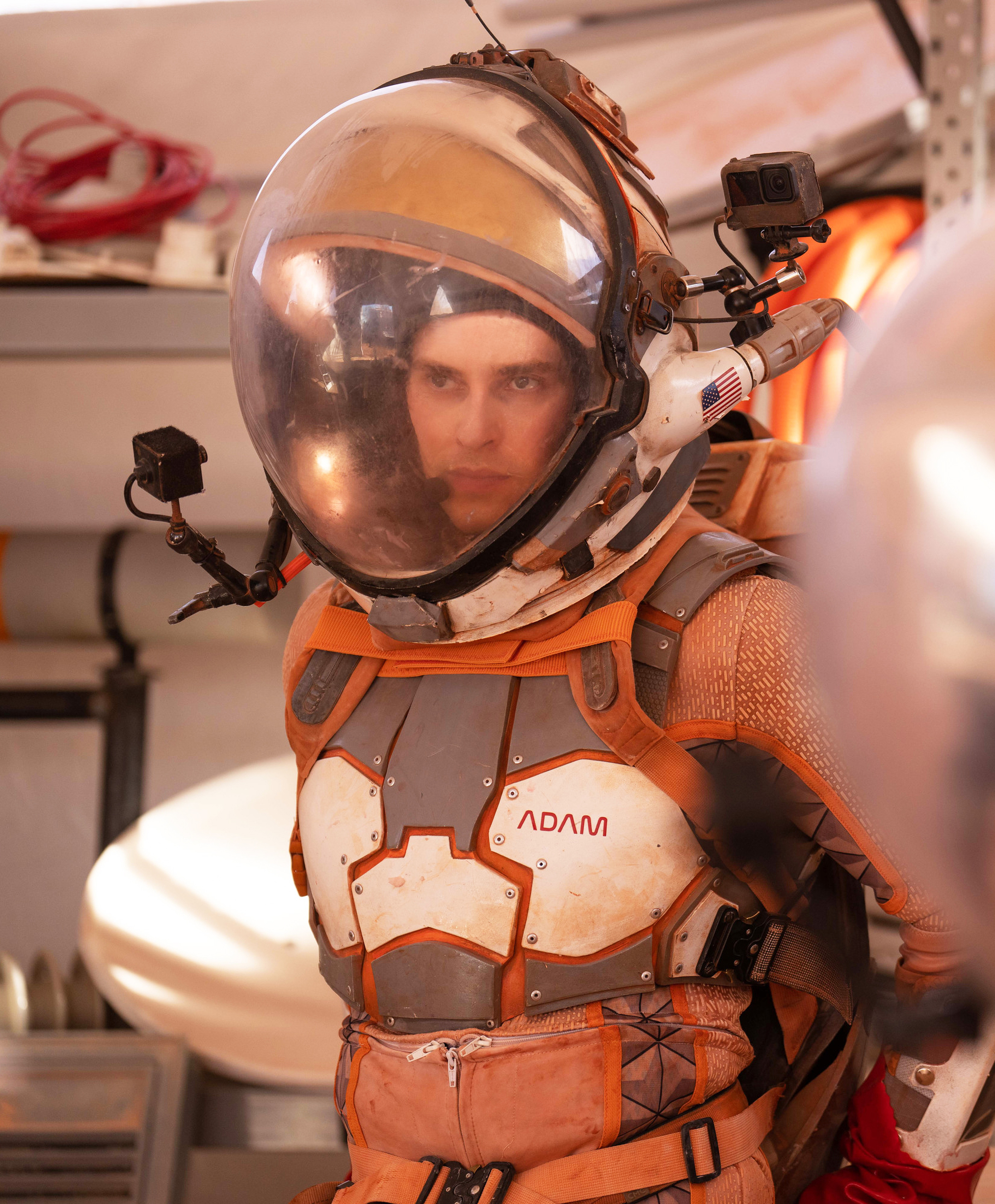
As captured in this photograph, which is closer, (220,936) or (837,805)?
(837,805)

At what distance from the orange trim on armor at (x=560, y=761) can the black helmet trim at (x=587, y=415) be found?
140 mm

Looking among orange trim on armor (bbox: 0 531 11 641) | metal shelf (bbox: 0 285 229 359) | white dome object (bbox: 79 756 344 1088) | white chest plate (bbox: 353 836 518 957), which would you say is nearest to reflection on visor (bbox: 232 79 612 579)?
white chest plate (bbox: 353 836 518 957)

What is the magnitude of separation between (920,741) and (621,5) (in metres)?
2.05

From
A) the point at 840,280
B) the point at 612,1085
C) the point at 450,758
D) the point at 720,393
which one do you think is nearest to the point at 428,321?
the point at 720,393

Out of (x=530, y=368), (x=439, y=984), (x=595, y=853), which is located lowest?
(x=439, y=984)

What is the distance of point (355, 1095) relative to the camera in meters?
0.99

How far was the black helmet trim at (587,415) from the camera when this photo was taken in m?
0.91

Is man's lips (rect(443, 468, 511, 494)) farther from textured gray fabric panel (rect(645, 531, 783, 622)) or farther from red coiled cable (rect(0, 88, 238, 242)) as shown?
red coiled cable (rect(0, 88, 238, 242))

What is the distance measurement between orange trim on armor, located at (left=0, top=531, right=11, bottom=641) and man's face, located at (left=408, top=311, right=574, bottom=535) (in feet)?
5.40

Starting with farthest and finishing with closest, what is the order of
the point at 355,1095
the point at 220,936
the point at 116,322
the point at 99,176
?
the point at 99,176 → the point at 116,322 → the point at 220,936 → the point at 355,1095

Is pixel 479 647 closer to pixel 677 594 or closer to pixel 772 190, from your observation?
pixel 677 594

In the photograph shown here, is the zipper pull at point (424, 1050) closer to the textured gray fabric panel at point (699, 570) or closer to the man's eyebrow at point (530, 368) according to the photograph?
the textured gray fabric panel at point (699, 570)

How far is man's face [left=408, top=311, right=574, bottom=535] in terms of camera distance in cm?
88

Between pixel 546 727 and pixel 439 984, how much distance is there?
0.21 meters
